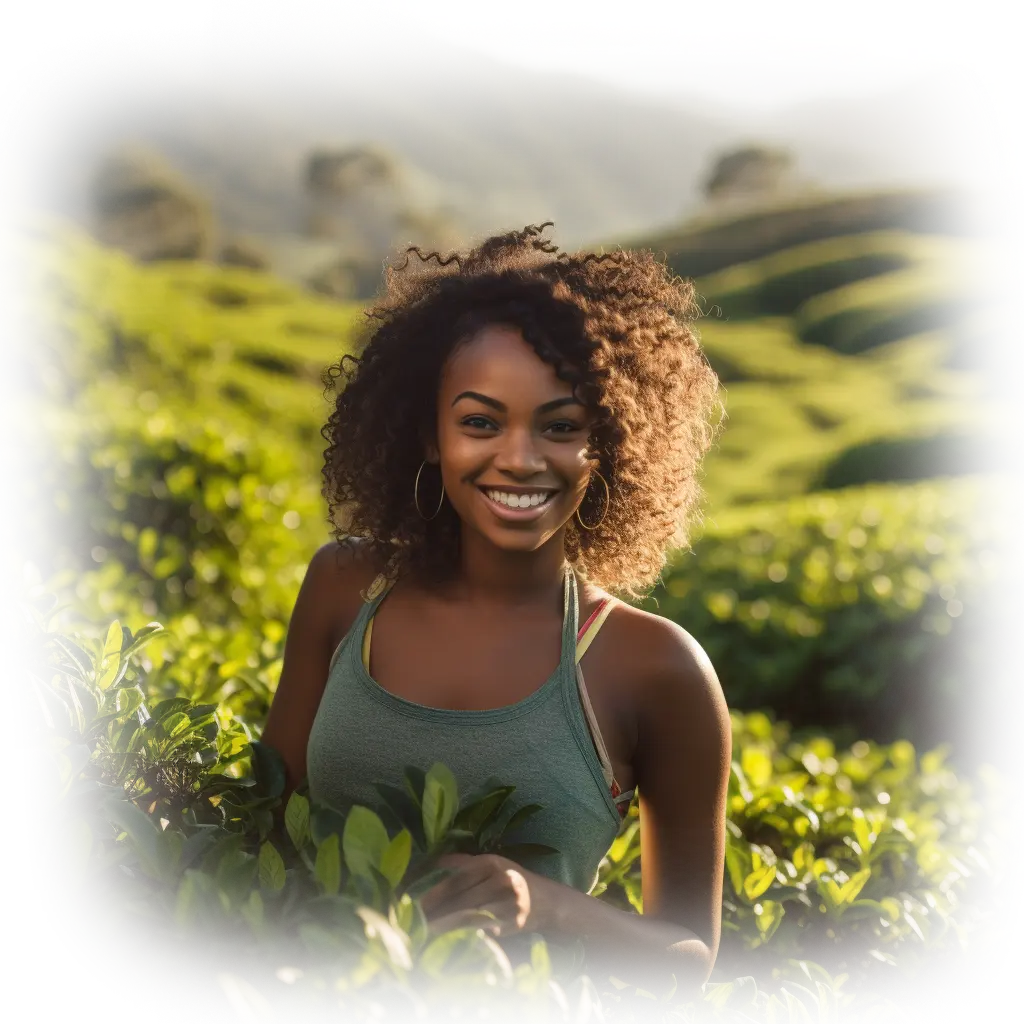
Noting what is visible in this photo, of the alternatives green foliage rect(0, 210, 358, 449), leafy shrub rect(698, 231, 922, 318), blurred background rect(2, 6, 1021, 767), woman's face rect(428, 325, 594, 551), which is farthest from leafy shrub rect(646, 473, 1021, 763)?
leafy shrub rect(698, 231, 922, 318)

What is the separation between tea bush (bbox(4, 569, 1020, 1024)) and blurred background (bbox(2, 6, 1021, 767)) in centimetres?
31

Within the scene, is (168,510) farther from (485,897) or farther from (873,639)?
(485,897)

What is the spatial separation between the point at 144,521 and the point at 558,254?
9.88 feet

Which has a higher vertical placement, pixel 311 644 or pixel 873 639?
pixel 311 644

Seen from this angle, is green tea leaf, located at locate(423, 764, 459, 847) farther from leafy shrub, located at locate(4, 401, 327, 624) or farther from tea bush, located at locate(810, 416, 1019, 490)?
tea bush, located at locate(810, 416, 1019, 490)

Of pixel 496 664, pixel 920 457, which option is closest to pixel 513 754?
pixel 496 664

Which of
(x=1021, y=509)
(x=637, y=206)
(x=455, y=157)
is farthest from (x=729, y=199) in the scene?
(x=1021, y=509)

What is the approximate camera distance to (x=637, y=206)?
57125mm

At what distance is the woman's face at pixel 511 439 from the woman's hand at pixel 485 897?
0.47 metres

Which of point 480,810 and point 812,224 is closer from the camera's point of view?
point 480,810

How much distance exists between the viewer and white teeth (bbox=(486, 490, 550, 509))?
1.65 meters

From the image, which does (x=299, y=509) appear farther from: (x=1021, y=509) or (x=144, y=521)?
(x=1021, y=509)

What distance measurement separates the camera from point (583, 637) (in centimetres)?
168

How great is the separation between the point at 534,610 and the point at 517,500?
0.63ft
